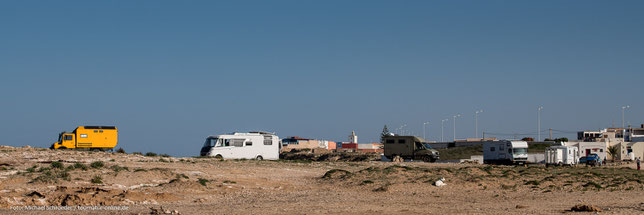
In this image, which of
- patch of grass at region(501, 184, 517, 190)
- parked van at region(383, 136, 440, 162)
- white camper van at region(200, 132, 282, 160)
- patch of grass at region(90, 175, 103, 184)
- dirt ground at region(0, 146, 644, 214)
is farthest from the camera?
parked van at region(383, 136, 440, 162)

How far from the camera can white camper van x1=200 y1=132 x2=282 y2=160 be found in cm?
4697

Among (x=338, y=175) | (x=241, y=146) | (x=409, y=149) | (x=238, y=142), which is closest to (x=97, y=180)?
(x=338, y=175)

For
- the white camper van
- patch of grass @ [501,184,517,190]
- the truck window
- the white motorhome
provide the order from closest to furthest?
1. patch of grass @ [501,184,517,190]
2. the white camper van
3. the truck window
4. the white motorhome

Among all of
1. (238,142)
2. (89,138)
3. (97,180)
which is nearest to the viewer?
(97,180)

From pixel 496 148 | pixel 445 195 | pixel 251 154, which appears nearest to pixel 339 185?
pixel 445 195

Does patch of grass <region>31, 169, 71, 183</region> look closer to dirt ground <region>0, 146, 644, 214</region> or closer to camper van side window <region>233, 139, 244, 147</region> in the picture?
dirt ground <region>0, 146, 644, 214</region>

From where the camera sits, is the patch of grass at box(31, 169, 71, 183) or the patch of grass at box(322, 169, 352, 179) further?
the patch of grass at box(322, 169, 352, 179)

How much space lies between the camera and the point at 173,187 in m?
24.2

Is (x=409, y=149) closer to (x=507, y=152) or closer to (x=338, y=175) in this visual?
(x=507, y=152)

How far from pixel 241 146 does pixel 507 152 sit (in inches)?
831

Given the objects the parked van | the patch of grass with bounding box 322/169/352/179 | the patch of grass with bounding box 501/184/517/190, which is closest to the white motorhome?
the parked van

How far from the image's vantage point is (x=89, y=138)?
54.3 meters

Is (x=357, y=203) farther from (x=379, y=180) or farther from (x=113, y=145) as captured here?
(x=113, y=145)

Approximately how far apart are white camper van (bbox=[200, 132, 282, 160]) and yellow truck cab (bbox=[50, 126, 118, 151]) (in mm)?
11880
